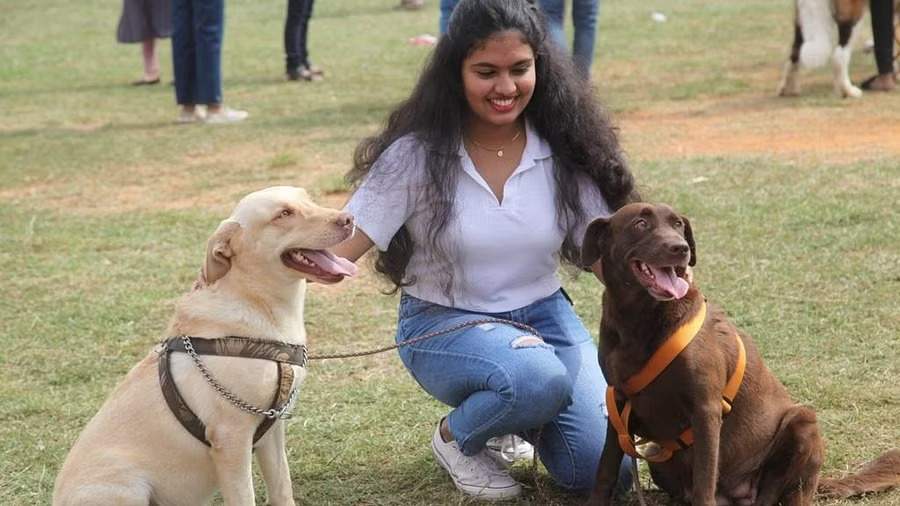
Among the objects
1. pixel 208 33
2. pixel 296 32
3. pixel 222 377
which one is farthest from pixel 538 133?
pixel 296 32

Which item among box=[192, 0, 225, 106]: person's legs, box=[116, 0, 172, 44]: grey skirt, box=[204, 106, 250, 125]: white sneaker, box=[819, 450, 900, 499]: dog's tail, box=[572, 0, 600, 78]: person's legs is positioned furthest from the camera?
box=[116, 0, 172, 44]: grey skirt

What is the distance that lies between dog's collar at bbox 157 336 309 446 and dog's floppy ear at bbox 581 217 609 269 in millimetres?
884

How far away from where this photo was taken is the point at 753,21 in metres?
16.5

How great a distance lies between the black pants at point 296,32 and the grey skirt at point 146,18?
4.26 ft

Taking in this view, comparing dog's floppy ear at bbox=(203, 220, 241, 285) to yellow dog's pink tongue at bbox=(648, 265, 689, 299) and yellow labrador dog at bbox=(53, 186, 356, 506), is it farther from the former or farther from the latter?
yellow dog's pink tongue at bbox=(648, 265, 689, 299)

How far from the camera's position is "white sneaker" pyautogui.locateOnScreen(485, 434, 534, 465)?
4.19 m

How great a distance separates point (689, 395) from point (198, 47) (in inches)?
314

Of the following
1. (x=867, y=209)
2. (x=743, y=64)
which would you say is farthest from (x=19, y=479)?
(x=743, y=64)

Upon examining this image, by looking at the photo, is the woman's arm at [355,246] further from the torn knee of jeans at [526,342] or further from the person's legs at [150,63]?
the person's legs at [150,63]

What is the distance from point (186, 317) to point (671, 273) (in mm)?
1370

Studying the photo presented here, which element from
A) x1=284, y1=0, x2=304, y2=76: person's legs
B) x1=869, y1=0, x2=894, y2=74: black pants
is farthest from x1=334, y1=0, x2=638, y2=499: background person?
x1=284, y1=0, x2=304, y2=76: person's legs

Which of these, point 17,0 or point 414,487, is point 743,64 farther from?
point 17,0

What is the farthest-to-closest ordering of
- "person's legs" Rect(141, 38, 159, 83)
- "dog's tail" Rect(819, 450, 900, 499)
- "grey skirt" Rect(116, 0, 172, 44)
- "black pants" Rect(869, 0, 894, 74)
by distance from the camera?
1. "person's legs" Rect(141, 38, 159, 83)
2. "grey skirt" Rect(116, 0, 172, 44)
3. "black pants" Rect(869, 0, 894, 74)
4. "dog's tail" Rect(819, 450, 900, 499)

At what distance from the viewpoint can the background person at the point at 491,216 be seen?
394cm
